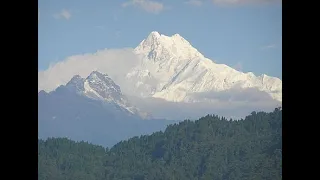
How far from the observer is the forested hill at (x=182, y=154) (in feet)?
121

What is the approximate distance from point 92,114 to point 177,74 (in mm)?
13318

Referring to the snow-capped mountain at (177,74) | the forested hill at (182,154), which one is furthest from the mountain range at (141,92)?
the forested hill at (182,154)

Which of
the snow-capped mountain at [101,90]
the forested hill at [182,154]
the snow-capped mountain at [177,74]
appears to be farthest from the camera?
the snow-capped mountain at [101,90]

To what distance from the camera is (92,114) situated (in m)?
73.4

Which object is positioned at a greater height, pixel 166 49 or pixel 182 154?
pixel 166 49

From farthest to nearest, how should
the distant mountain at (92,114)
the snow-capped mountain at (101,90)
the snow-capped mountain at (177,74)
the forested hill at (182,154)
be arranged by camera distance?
1. the snow-capped mountain at (101,90)
2. the snow-capped mountain at (177,74)
3. the distant mountain at (92,114)
4. the forested hill at (182,154)

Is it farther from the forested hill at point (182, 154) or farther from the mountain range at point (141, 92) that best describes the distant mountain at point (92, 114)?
the forested hill at point (182, 154)

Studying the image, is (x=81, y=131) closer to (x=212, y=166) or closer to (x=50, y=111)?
(x=50, y=111)

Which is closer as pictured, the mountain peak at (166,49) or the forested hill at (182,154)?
the forested hill at (182,154)

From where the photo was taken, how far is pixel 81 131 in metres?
68.0

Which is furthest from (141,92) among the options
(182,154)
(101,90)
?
(182,154)

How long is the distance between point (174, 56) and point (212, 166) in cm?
4345

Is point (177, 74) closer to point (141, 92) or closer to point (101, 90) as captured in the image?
point (141, 92)
